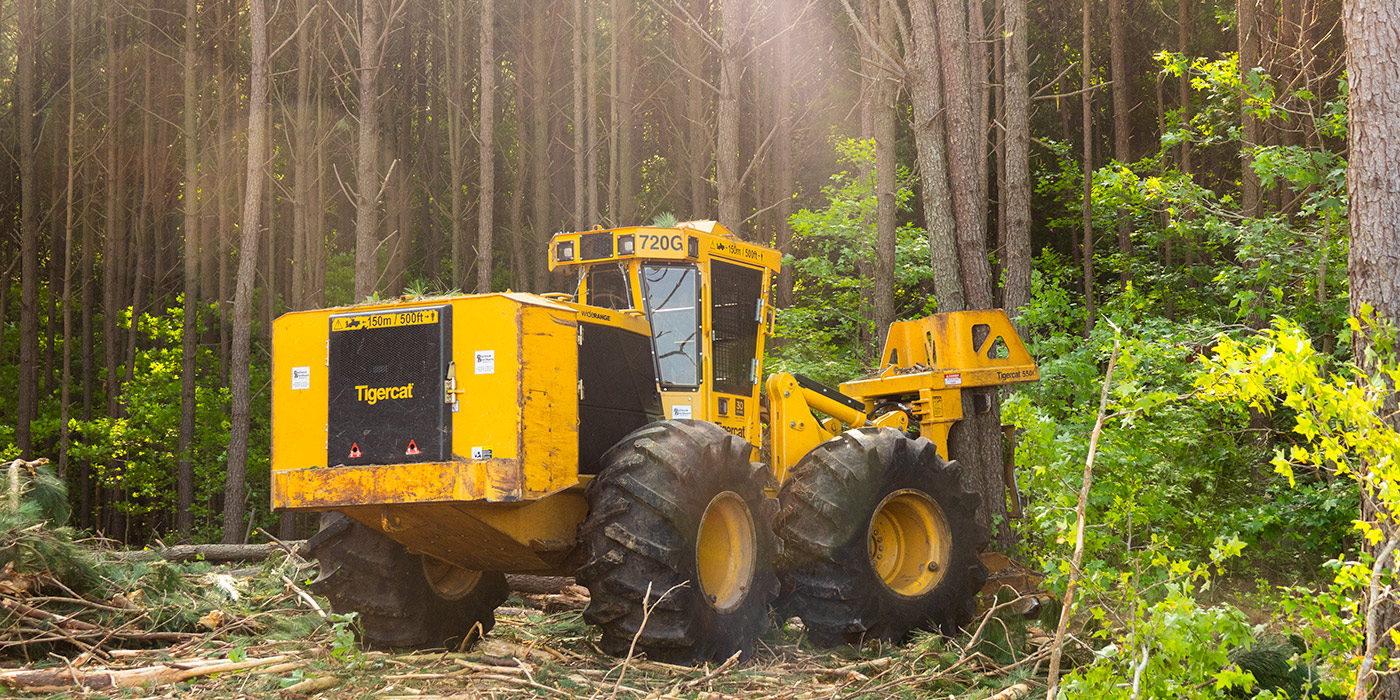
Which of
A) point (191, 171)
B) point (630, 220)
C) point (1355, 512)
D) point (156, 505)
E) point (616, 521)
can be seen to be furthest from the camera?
point (630, 220)

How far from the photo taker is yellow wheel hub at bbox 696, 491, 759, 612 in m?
7.70

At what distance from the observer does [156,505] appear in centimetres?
2748

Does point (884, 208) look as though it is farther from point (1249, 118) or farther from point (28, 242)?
point (28, 242)

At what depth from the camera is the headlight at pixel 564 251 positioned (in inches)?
337

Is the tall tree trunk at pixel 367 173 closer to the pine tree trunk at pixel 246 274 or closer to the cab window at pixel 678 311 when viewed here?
the pine tree trunk at pixel 246 274

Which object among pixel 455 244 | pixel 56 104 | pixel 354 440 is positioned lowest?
pixel 354 440

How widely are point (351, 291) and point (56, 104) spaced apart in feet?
28.9

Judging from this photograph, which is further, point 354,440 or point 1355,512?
point 1355,512

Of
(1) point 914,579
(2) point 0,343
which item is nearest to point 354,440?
(1) point 914,579

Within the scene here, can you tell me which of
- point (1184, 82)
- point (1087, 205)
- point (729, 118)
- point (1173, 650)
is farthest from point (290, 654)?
point (1184, 82)

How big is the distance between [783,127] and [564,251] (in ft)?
55.6

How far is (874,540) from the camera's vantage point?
8.84 meters

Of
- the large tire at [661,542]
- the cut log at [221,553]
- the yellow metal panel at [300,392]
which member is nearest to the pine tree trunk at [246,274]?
the cut log at [221,553]

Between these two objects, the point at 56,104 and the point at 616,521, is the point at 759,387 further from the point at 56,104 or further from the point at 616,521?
the point at 56,104
